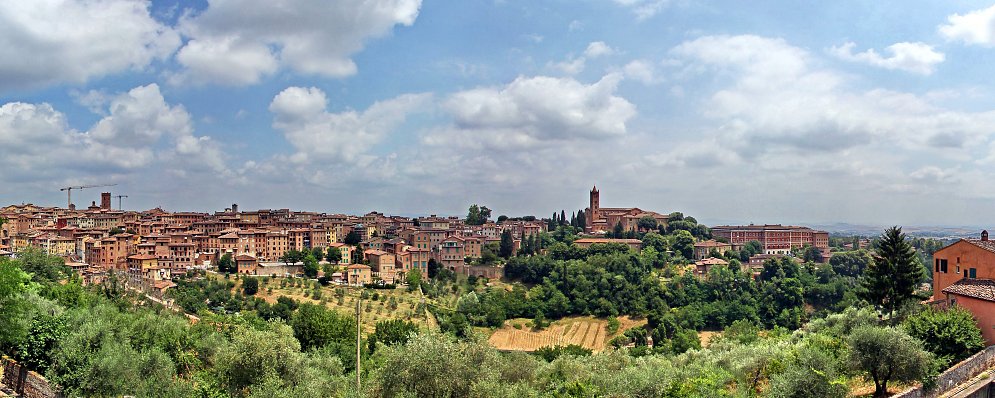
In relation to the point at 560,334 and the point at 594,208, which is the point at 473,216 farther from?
the point at 560,334

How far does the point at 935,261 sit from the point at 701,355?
1056cm

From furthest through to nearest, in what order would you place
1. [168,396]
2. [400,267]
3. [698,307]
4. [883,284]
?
[400,267]
[698,307]
[883,284]
[168,396]

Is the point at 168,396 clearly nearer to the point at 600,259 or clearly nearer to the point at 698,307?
the point at 698,307

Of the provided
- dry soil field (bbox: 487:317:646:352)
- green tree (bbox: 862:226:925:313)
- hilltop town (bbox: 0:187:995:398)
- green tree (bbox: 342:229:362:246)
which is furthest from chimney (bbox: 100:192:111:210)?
green tree (bbox: 862:226:925:313)

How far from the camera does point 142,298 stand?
167 feet

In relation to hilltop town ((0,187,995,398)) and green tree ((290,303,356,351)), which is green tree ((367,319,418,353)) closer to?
hilltop town ((0,187,995,398))

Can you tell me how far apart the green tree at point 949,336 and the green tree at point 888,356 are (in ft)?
7.06

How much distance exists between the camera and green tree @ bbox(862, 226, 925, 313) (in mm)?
27953

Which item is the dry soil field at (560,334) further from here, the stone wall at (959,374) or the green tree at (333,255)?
the stone wall at (959,374)

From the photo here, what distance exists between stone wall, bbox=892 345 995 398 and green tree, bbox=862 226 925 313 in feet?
24.2

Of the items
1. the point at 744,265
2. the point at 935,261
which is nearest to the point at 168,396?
the point at 935,261

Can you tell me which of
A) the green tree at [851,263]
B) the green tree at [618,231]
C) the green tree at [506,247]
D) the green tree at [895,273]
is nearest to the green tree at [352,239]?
the green tree at [506,247]

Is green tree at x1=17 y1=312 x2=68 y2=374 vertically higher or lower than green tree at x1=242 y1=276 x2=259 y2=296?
higher

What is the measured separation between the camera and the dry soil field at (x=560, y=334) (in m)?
65.6
